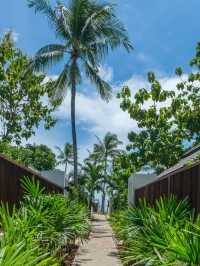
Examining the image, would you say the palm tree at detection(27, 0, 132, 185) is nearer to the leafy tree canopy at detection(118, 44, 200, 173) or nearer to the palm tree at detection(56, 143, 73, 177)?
the leafy tree canopy at detection(118, 44, 200, 173)

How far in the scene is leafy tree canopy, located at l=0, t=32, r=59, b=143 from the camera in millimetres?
Answer: 20781

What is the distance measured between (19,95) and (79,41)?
4.67 metres

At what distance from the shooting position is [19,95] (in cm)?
2186

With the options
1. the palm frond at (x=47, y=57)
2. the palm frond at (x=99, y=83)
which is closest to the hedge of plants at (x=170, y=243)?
the palm frond at (x=99, y=83)

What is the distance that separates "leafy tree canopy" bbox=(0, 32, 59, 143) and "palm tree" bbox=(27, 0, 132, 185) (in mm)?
1277

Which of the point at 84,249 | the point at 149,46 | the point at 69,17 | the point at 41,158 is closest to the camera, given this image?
the point at 84,249

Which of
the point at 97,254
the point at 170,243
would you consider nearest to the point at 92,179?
the point at 97,254

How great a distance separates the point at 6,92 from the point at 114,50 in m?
5.99

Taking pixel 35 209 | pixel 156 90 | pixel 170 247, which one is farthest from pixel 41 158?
pixel 170 247

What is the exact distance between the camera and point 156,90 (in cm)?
2231

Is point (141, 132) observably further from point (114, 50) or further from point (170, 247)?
point (170, 247)

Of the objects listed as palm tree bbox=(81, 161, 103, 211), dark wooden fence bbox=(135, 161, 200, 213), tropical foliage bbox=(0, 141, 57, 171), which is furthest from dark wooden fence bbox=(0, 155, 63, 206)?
palm tree bbox=(81, 161, 103, 211)

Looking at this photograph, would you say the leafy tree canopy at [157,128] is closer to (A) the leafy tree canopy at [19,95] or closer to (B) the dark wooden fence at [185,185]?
(A) the leafy tree canopy at [19,95]

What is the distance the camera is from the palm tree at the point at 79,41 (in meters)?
19.0
